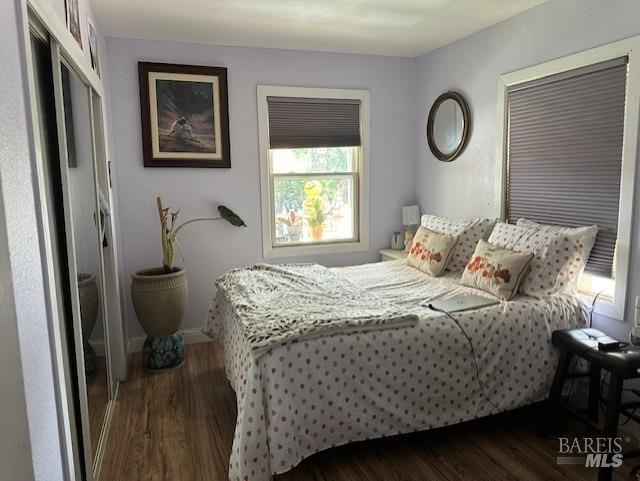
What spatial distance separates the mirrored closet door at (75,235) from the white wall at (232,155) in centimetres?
81

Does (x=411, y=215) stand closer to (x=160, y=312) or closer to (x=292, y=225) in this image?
(x=292, y=225)

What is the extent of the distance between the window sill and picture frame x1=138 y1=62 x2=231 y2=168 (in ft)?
2.92

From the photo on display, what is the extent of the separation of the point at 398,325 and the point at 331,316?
34 cm

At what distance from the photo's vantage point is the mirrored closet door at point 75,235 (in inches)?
67.1

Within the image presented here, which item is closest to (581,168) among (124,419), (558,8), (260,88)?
(558,8)

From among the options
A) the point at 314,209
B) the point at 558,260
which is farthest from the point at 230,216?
the point at 558,260

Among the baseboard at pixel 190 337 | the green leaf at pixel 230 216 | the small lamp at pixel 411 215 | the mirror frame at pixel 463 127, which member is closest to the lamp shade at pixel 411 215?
the small lamp at pixel 411 215

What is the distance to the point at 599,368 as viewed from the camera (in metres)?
2.20

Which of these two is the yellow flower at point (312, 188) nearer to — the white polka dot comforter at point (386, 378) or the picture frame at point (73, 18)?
the white polka dot comforter at point (386, 378)

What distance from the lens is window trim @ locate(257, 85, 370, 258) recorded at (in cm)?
393

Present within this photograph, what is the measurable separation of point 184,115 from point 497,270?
2709 mm

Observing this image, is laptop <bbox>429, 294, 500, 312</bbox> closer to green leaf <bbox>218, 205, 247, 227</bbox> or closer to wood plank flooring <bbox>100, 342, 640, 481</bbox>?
wood plank flooring <bbox>100, 342, 640, 481</bbox>

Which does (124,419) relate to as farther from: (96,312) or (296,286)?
(296,286)

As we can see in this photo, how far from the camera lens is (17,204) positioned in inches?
43.3
